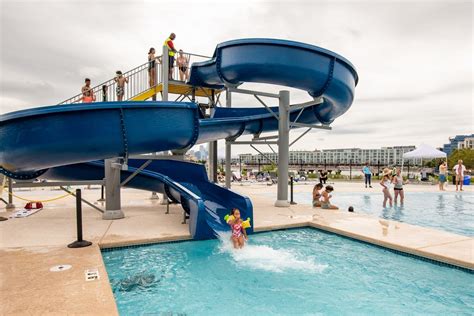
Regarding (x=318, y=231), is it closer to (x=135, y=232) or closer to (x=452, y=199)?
(x=135, y=232)

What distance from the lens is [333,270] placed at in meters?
4.84

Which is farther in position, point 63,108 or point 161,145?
point 161,145

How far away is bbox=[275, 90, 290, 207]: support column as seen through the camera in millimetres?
9906

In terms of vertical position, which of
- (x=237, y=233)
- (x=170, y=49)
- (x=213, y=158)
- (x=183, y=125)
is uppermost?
(x=170, y=49)

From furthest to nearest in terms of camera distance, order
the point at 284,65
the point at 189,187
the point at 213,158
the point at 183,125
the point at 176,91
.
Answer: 1. the point at 213,158
2. the point at 176,91
3. the point at 189,187
4. the point at 284,65
5. the point at 183,125

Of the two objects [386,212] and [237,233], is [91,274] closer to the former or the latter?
[237,233]

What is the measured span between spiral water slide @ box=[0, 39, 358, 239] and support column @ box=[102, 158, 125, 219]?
86 cm

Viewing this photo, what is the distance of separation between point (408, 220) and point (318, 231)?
3602 millimetres

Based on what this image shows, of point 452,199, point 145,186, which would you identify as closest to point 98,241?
point 145,186

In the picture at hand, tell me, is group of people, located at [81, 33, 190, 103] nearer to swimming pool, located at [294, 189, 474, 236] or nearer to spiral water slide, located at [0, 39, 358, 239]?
spiral water slide, located at [0, 39, 358, 239]

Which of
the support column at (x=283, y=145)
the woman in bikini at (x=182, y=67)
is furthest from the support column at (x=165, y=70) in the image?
the support column at (x=283, y=145)

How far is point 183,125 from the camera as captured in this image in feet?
18.2

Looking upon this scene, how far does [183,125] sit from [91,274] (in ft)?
8.90

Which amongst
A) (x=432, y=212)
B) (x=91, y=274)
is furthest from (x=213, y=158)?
(x=91, y=274)
